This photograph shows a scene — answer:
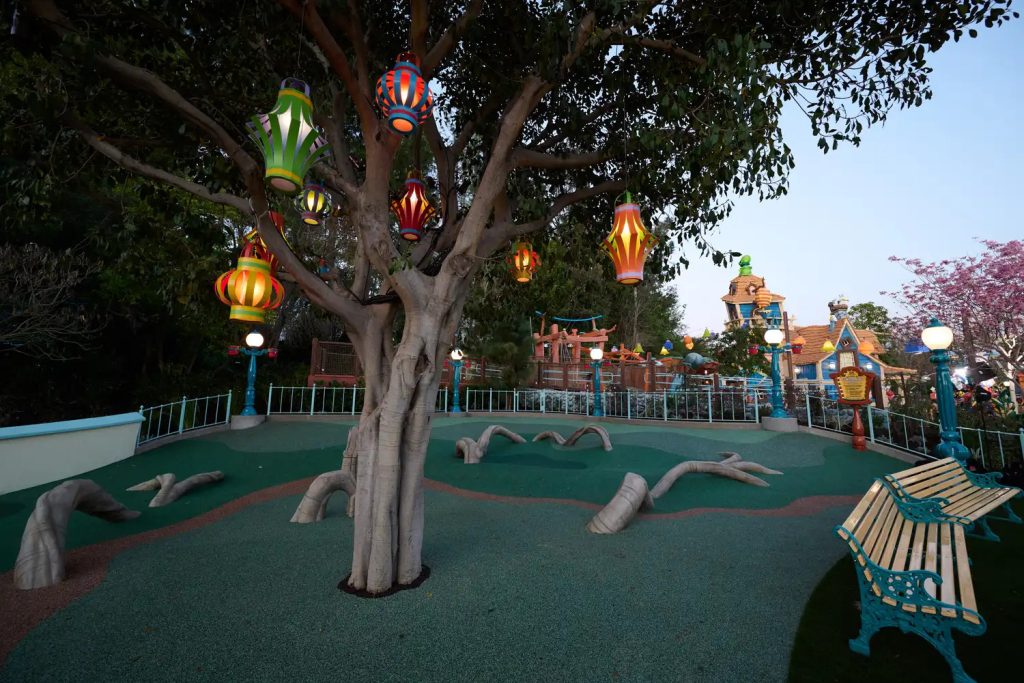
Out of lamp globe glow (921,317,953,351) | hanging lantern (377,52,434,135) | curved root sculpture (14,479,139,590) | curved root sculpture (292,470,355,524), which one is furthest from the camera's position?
lamp globe glow (921,317,953,351)

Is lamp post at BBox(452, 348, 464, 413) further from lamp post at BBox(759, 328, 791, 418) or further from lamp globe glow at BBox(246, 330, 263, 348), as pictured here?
lamp post at BBox(759, 328, 791, 418)

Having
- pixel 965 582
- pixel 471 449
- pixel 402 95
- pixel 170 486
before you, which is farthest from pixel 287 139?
pixel 471 449

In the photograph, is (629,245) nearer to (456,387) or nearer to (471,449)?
(471,449)

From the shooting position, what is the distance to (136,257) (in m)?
5.93

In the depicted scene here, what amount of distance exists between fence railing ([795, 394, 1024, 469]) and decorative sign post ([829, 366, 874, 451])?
0.79ft

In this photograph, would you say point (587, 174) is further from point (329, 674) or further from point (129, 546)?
point (129, 546)

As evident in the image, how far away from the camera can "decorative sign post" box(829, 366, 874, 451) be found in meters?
10.1

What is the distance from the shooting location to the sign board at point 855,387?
1031 centimetres

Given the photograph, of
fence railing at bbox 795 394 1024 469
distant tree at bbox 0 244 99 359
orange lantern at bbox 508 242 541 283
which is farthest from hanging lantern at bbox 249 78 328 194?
distant tree at bbox 0 244 99 359

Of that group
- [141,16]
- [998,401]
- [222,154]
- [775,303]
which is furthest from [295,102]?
[775,303]

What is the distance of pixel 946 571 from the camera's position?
310 centimetres

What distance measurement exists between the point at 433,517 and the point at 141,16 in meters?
6.15

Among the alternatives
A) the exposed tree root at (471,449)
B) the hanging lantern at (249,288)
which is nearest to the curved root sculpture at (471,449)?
the exposed tree root at (471,449)

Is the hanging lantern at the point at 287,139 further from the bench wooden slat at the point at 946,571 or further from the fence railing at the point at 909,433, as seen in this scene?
the fence railing at the point at 909,433
